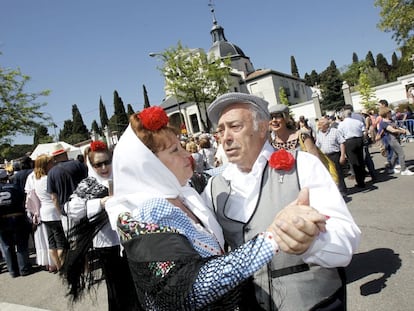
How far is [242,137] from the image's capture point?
1.93 metres

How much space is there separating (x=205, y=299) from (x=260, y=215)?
0.64 m

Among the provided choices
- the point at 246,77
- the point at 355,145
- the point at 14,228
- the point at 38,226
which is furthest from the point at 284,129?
the point at 246,77

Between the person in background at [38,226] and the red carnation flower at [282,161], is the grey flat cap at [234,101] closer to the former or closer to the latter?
the red carnation flower at [282,161]

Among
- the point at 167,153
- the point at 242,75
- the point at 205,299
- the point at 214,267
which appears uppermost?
the point at 242,75

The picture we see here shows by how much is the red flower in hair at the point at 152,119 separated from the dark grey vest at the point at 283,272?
624 millimetres

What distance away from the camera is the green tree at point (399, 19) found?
21016 mm

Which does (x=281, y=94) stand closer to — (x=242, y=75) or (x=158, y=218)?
(x=242, y=75)

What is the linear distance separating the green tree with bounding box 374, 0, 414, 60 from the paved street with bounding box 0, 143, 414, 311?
18552 millimetres

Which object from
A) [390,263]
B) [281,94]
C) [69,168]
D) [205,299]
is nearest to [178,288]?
[205,299]

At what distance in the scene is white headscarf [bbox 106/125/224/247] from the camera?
4.69 feet

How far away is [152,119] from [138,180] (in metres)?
0.32

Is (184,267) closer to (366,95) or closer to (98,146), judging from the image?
(98,146)

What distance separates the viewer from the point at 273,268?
159 cm

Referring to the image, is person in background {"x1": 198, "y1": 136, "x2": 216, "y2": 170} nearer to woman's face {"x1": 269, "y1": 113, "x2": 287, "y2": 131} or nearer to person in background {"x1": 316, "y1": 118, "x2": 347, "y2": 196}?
person in background {"x1": 316, "y1": 118, "x2": 347, "y2": 196}
